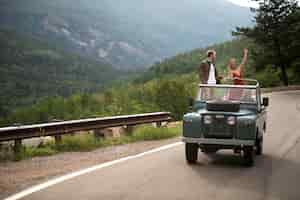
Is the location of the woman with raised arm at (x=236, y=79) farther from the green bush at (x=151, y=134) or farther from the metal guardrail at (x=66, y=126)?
the metal guardrail at (x=66, y=126)

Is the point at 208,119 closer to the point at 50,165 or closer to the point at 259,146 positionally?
the point at 259,146

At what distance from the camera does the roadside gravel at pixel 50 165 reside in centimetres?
867

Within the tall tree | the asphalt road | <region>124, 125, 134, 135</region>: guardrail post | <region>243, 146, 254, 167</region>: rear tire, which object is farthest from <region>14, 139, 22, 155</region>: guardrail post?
the tall tree

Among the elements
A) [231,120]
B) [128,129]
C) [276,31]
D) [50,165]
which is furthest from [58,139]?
[276,31]

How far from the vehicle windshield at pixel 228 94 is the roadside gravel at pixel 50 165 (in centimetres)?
215

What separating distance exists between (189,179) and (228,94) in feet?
8.64

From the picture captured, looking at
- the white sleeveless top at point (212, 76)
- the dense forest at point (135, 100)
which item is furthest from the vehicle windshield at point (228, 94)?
the dense forest at point (135, 100)

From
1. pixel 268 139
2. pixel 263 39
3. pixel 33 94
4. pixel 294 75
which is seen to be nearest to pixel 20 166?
pixel 268 139

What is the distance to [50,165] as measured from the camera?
10.4m

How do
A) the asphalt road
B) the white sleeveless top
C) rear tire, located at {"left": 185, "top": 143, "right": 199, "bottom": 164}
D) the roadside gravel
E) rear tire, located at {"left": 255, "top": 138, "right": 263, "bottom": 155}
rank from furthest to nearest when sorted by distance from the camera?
the white sleeveless top, rear tire, located at {"left": 255, "top": 138, "right": 263, "bottom": 155}, rear tire, located at {"left": 185, "top": 143, "right": 199, "bottom": 164}, the roadside gravel, the asphalt road

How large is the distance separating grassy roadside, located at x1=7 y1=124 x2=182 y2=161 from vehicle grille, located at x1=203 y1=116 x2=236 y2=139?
3920mm

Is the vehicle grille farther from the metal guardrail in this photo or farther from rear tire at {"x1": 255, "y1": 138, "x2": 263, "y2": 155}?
the metal guardrail

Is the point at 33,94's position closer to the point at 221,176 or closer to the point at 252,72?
the point at 252,72

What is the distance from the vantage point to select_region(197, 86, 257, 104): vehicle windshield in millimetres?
10805
